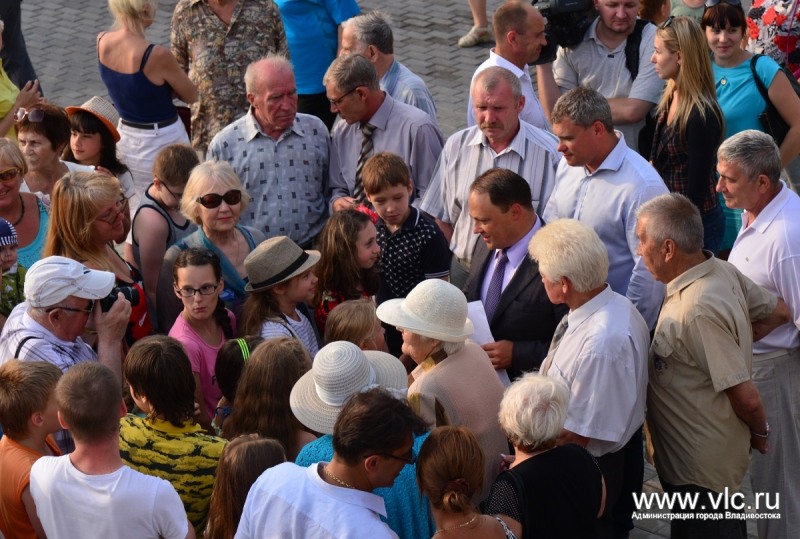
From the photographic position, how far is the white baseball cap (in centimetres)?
462

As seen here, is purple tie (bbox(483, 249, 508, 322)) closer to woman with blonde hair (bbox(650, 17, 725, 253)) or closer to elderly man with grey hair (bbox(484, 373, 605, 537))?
elderly man with grey hair (bbox(484, 373, 605, 537))

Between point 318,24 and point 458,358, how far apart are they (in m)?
4.52

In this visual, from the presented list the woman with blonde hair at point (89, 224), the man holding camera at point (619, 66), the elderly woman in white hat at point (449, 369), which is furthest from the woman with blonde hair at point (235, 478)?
the man holding camera at point (619, 66)

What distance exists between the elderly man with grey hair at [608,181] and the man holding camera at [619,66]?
149cm

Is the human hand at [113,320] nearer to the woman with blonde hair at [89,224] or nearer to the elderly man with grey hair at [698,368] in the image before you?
the woman with blonde hair at [89,224]

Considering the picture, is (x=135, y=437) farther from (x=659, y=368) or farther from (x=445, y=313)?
(x=659, y=368)

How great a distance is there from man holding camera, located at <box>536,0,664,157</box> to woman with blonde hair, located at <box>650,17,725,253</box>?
2.03ft

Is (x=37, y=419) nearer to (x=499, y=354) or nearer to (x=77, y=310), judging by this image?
(x=77, y=310)

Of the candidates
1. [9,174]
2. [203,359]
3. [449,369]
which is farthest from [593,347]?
[9,174]

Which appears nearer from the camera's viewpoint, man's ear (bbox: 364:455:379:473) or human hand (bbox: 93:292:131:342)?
man's ear (bbox: 364:455:379:473)

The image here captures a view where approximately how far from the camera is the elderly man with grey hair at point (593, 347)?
14.7 feet

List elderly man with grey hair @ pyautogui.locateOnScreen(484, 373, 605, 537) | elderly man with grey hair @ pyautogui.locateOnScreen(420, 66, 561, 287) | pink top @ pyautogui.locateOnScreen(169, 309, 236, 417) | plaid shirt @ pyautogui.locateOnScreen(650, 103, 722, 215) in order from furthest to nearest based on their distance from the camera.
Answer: plaid shirt @ pyautogui.locateOnScreen(650, 103, 722, 215), elderly man with grey hair @ pyautogui.locateOnScreen(420, 66, 561, 287), pink top @ pyautogui.locateOnScreen(169, 309, 236, 417), elderly man with grey hair @ pyautogui.locateOnScreen(484, 373, 605, 537)

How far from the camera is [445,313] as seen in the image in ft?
14.8

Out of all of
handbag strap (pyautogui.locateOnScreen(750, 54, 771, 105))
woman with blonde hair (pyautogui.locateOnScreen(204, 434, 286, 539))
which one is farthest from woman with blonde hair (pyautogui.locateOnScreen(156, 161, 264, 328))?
handbag strap (pyautogui.locateOnScreen(750, 54, 771, 105))
